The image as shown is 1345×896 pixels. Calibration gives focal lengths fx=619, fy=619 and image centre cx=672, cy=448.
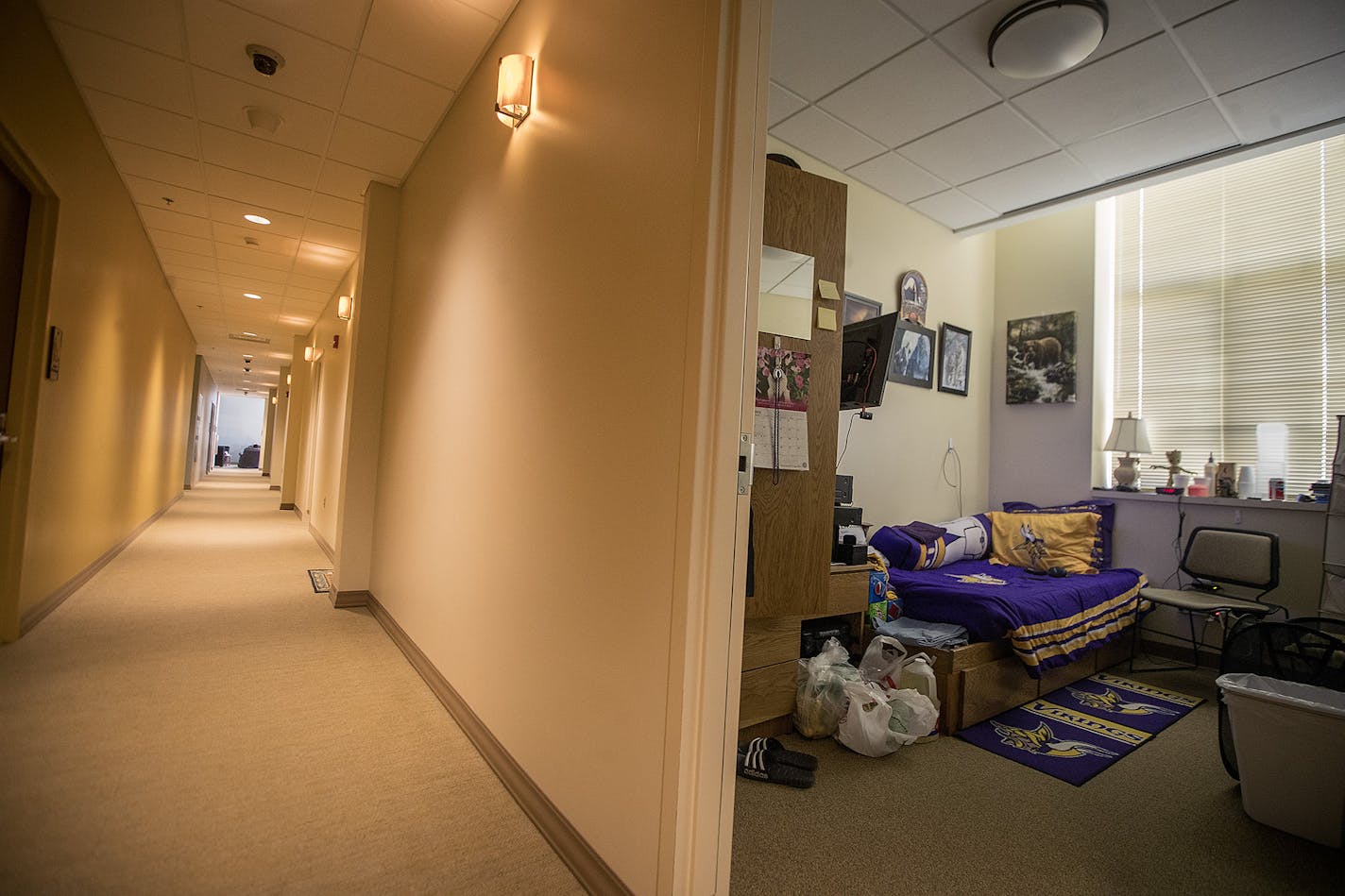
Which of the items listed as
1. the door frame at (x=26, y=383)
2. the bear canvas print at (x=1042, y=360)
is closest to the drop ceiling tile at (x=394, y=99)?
the door frame at (x=26, y=383)

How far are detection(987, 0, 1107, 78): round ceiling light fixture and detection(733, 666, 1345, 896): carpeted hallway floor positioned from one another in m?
2.84

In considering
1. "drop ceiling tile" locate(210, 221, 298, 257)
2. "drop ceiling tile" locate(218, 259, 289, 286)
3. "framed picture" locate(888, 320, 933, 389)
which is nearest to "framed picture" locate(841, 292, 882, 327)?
"framed picture" locate(888, 320, 933, 389)

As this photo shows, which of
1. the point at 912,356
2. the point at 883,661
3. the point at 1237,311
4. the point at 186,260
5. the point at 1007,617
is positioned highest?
the point at 186,260

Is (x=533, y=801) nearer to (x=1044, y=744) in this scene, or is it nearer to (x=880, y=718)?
(x=880, y=718)

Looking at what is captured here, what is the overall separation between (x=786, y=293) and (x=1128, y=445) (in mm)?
3362

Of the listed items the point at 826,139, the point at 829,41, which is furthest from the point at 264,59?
the point at 826,139

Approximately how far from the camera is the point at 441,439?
9.46 feet

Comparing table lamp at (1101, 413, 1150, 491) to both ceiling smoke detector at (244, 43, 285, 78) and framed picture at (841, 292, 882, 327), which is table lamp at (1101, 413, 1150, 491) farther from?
ceiling smoke detector at (244, 43, 285, 78)

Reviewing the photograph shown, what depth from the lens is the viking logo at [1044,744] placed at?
246 cm

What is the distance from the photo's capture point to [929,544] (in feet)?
12.5

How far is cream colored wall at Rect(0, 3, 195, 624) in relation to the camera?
8.46 ft

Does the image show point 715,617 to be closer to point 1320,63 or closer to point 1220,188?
point 1320,63

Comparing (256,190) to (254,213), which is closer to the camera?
(256,190)

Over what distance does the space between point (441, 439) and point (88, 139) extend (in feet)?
8.79
